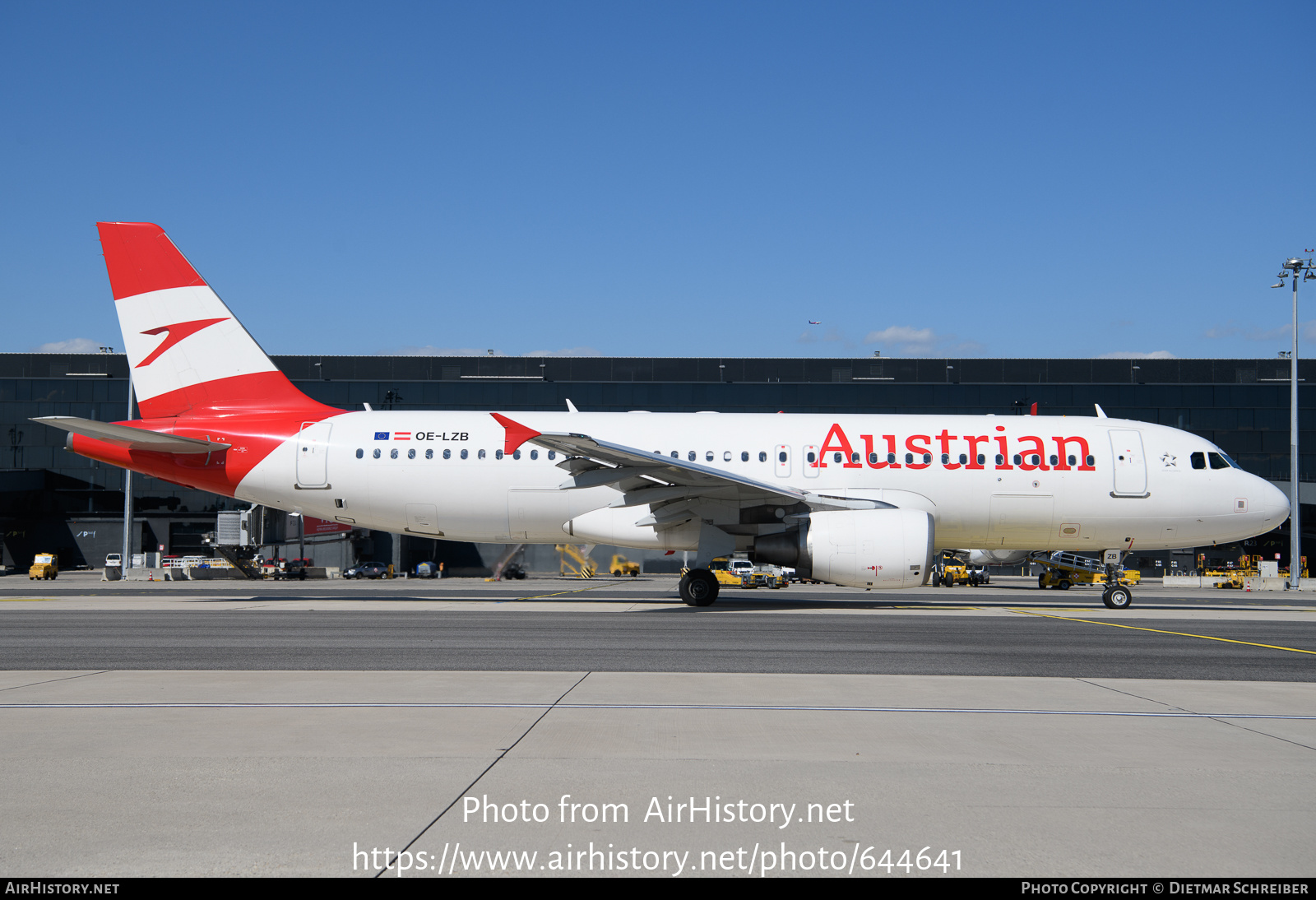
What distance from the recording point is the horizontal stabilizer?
64.3 feet

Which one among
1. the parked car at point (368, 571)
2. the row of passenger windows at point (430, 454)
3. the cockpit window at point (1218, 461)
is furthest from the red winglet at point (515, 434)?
the parked car at point (368, 571)

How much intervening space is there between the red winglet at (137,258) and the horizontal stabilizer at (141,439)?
3.39 m

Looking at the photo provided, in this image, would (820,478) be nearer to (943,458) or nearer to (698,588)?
(943,458)

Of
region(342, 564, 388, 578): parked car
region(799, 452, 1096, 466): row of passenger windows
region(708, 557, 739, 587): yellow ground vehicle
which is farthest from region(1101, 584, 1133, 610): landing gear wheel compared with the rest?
region(342, 564, 388, 578): parked car

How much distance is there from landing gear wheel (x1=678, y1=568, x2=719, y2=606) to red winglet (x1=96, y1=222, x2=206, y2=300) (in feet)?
44.1

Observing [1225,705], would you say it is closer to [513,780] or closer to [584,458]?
[513,780]

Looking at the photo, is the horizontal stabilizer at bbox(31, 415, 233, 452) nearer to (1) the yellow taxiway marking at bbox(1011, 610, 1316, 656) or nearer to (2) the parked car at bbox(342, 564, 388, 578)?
(1) the yellow taxiway marking at bbox(1011, 610, 1316, 656)

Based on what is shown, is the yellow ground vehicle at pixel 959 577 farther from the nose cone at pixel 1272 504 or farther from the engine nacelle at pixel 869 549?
the engine nacelle at pixel 869 549

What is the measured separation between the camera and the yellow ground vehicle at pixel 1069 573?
3671 centimetres

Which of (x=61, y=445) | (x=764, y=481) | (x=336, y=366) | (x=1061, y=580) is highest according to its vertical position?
(x=336, y=366)

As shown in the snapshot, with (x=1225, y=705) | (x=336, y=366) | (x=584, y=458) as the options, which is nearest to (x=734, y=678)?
(x=1225, y=705)

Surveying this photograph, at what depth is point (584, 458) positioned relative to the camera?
18.4m

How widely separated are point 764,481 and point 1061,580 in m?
29.7

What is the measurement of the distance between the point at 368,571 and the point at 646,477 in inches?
1472
